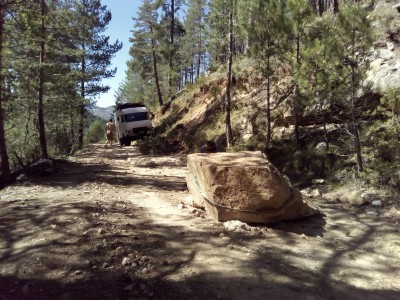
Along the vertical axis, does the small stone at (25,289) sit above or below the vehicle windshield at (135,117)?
below

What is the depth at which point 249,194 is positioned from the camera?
596 centimetres

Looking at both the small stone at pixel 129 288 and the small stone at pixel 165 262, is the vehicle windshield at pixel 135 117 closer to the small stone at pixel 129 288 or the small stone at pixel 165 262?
the small stone at pixel 165 262

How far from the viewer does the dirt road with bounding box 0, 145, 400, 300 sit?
3.87m

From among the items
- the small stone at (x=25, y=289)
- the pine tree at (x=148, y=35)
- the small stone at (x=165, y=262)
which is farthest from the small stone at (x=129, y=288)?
the pine tree at (x=148, y=35)

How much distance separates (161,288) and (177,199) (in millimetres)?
4025

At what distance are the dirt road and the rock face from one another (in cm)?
22

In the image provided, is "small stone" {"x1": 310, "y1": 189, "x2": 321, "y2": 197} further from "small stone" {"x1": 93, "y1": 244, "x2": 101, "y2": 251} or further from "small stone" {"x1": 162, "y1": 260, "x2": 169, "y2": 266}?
"small stone" {"x1": 93, "y1": 244, "x2": 101, "y2": 251}

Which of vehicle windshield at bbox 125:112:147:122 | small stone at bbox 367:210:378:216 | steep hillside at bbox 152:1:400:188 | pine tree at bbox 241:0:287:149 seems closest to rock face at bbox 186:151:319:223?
small stone at bbox 367:210:378:216

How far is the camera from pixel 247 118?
14734 mm

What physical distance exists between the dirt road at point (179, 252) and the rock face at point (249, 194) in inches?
8.5

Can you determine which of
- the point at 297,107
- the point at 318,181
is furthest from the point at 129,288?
the point at 297,107

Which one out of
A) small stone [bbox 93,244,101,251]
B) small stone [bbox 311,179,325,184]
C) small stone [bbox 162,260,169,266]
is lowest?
small stone [bbox 162,260,169,266]

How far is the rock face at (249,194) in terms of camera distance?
593cm

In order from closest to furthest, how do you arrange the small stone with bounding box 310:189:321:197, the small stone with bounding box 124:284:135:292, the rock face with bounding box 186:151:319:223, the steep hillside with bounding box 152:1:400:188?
the small stone with bounding box 124:284:135:292
the rock face with bounding box 186:151:319:223
the small stone with bounding box 310:189:321:197
the steep hillside with bounding box 152:1:400:188
